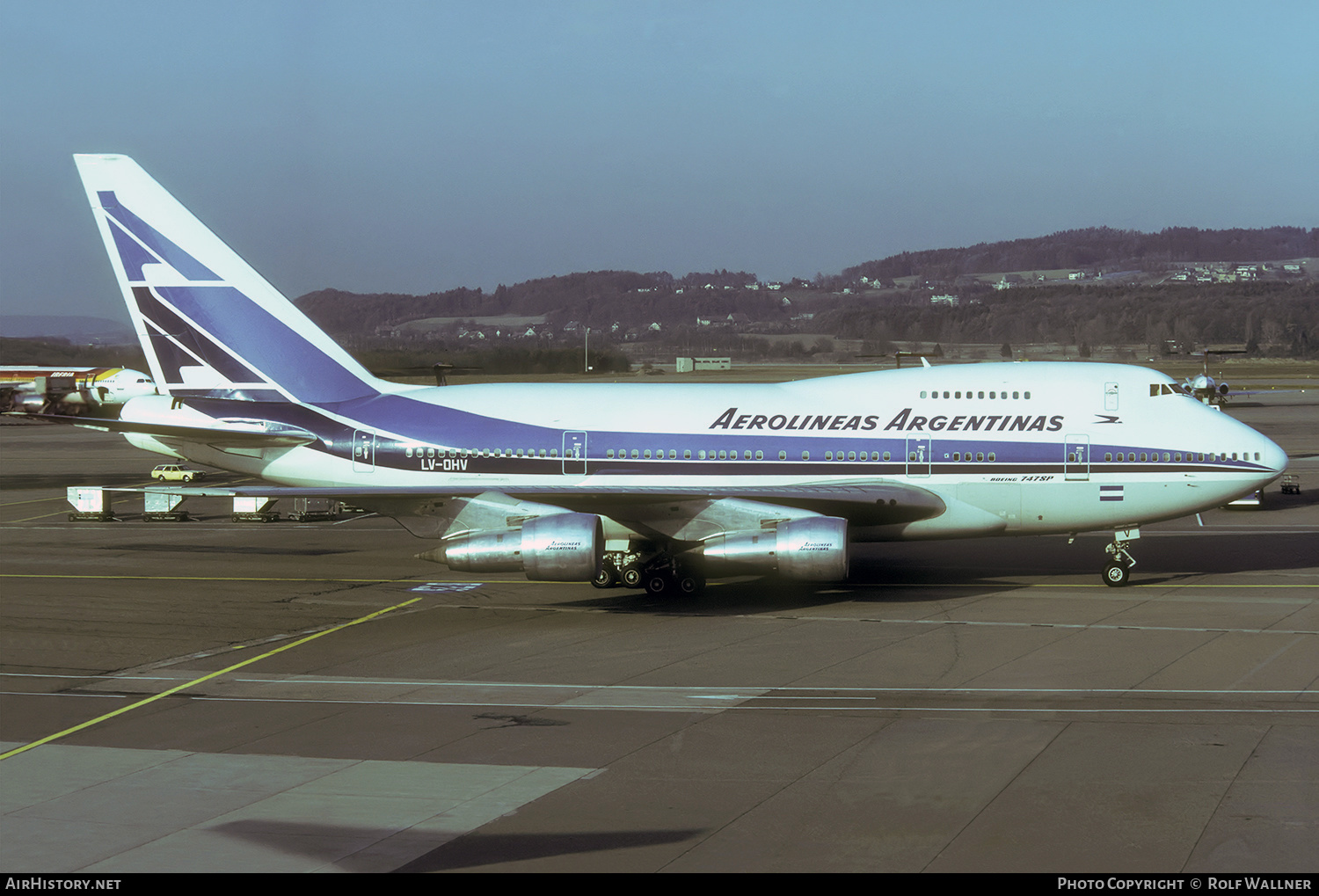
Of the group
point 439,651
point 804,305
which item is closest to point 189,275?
point 439,651

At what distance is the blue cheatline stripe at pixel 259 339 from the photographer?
32.8 metres

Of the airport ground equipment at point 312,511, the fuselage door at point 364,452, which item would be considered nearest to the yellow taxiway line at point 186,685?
the fuselage door at point 364,452

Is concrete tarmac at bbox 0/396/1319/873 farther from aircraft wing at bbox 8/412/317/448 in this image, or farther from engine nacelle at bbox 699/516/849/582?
aircraft wing at bbox 8/412/317/448

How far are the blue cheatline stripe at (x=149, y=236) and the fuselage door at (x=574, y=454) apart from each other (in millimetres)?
10714

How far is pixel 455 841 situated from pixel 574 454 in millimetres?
18151

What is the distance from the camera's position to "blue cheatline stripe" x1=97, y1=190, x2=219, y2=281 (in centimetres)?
3250

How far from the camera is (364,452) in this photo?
105 feet

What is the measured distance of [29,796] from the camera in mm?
15266

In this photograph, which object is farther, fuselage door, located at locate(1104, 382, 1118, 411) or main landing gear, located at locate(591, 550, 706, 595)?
fuselage door, located at locate(1104, 382, 1118, 411)

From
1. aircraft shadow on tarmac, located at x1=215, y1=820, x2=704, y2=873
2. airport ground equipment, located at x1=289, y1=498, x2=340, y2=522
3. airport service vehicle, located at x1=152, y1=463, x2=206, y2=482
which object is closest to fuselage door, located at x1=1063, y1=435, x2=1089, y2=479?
aircraft shadow on tarmac, located at x1=215, y1=820, x2=704, y2=873

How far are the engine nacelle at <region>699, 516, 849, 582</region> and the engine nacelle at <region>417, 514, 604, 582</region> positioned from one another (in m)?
2.86

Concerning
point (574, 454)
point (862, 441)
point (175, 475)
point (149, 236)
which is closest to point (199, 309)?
point (149, 236)

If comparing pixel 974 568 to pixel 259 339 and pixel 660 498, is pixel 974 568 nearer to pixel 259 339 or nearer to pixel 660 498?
pixel 660 498

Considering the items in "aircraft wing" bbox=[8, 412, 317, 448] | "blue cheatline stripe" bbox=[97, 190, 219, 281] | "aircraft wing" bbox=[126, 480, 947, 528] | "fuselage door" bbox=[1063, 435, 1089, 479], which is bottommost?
"aircraft wing" bbox=[126, 480, 947, 528]
